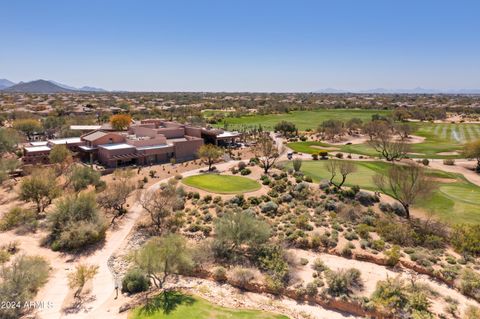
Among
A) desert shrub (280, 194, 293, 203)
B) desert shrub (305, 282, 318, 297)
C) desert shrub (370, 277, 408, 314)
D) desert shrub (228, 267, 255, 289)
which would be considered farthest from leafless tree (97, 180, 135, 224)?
desert shrub (370, 277, 408, 314)

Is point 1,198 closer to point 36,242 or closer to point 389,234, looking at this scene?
point 36,242

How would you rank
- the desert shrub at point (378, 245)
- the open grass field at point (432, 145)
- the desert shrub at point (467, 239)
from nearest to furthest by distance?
1. the desert shrub at point (467, 239)
2. the desert shrub at point (378, 245)
3. the open grass field at point (432, 145)

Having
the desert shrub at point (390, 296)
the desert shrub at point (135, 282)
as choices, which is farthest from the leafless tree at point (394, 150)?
the desert shrub at point (135, 282)

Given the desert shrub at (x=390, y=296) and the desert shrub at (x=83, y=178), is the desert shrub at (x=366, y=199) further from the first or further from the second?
the desert shrub at (x=83, y=178)

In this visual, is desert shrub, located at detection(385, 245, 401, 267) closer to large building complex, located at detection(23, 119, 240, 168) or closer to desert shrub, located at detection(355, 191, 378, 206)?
desert shrub, located at detection(355, 191, 378, 206)

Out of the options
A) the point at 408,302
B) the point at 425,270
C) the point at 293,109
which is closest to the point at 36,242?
the point at 408,302
